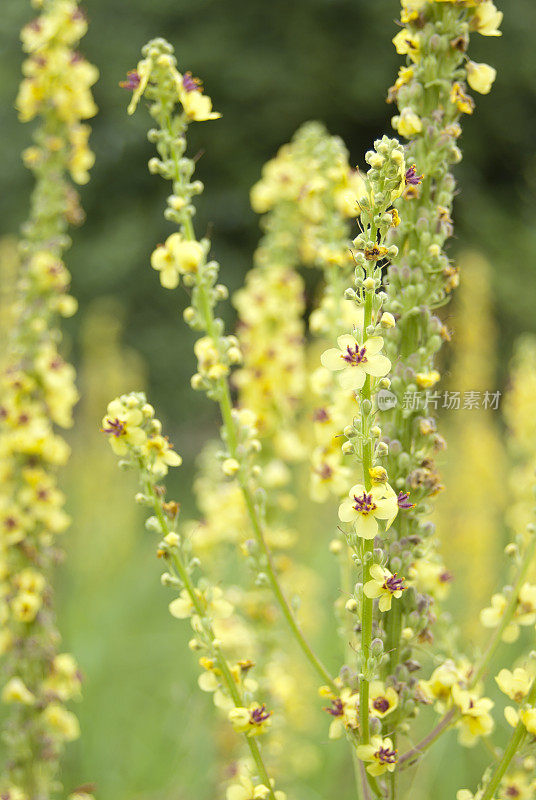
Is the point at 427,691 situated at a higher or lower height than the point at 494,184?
lower

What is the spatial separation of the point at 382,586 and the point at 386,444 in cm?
22

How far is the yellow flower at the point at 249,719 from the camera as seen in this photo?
→ 120 centimetres

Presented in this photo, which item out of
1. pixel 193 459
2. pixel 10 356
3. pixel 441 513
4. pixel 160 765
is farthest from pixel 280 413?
pixel 193 459

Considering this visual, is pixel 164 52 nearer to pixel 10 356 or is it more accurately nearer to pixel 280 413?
pixel 10 356

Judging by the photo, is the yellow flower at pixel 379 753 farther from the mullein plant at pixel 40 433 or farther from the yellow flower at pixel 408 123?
the mullein plant at pixel 40 433

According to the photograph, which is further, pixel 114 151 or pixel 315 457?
pixel 114 151

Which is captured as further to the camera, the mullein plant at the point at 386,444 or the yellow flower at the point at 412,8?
the yellow flower at the point at 412,8

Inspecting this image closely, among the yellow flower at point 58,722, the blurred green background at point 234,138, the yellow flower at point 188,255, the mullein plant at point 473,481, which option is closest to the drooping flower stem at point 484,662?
the yellow flower at point 188,255

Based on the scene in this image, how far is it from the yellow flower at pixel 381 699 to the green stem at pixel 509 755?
176mm

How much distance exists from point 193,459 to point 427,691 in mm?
11030

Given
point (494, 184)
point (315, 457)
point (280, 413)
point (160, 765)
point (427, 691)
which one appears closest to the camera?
point (427, 691)

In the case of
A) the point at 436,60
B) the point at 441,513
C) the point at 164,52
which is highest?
the point at 164,52

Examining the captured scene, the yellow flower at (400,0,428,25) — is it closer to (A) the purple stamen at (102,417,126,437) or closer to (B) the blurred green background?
(A) the purple stamen at (102,417,126,437)

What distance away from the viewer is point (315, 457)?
1.59m
